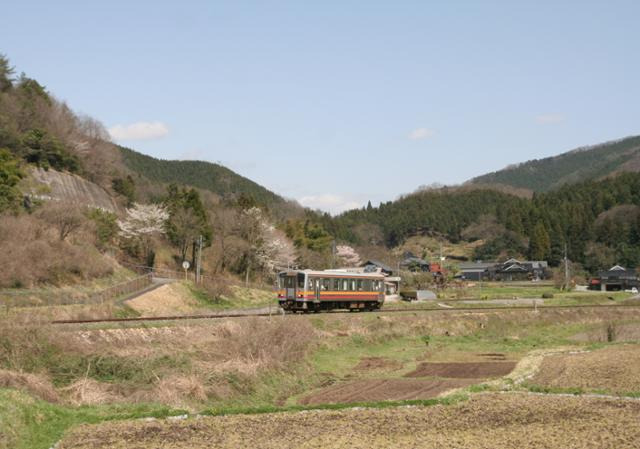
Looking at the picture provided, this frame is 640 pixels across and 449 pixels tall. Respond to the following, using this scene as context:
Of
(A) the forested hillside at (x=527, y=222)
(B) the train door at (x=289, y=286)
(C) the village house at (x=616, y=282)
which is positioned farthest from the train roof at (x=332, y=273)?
(A) the forested hillside at (x=527, y=222)

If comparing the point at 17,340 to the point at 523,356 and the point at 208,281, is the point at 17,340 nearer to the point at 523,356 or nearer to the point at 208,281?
the point at 523,356

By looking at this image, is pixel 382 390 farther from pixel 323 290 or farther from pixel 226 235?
pixel 226 235

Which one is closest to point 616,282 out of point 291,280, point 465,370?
point 291,280

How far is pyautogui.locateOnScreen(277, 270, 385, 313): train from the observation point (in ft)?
131

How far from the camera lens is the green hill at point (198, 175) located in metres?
162

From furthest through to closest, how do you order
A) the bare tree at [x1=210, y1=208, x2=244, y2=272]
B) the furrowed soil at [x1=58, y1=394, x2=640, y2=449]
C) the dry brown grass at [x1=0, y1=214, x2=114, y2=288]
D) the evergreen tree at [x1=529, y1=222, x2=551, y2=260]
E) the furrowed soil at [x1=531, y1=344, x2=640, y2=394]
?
the evergreen tree at [x1=529, y1=222, x2=551, y2=260] → the bare tree at [x1=210, y1=208, x2=244, y2=272] → the dry brown grass at [x1=0, y1=214, x2=114, y2=288] → the furrowed soil at [x1=531, y1=344, x2=640, y2=394] → the furrowed soil at [x1=58, y1=394, x2=640, y2=449]

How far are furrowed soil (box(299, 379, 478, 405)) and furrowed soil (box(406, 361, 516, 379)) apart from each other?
62.7 inches

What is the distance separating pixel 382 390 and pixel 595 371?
742 cm

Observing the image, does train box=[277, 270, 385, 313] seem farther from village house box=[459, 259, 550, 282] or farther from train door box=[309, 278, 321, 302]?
village house box=[459, 259, 550, 282]

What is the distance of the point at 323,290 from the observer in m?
40.9

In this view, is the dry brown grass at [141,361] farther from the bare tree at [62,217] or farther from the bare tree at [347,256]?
the bare tree at [347,256]

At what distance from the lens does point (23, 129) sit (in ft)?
204

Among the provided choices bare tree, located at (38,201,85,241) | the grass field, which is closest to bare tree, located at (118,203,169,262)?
bare tree, located at (38,201,85,241)

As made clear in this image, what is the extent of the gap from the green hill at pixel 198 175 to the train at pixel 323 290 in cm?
11067
